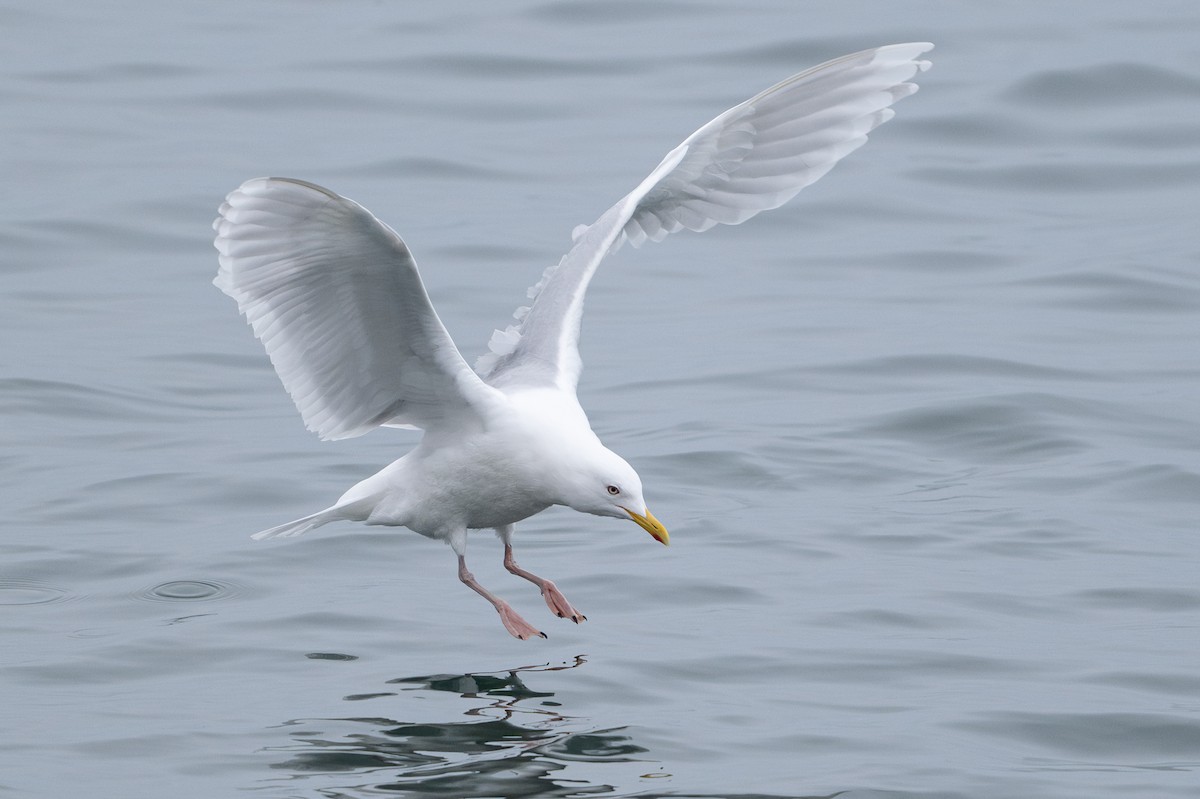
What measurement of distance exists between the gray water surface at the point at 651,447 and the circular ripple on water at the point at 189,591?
2.6 inches

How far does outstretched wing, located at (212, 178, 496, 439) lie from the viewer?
7453 millimetres

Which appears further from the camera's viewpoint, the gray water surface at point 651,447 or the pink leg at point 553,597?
the pink leg at point 553,597

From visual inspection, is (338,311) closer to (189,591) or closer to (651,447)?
(189,591)

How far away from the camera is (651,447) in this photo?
39.4 ft

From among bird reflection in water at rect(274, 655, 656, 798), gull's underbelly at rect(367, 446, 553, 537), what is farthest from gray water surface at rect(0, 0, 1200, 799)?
gull's underbelly at rect(367, 446, 553, 537)

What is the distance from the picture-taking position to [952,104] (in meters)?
21.1

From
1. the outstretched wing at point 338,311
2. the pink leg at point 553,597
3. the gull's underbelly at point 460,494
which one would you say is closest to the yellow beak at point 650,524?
the gull's underbelly at point 460,494

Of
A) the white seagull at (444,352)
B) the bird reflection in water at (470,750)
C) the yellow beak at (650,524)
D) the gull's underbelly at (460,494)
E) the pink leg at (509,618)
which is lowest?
the bird reflection in water at (470,750)

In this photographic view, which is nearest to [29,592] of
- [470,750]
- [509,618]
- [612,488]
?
[509,618]

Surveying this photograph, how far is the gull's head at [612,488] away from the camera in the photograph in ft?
25.7

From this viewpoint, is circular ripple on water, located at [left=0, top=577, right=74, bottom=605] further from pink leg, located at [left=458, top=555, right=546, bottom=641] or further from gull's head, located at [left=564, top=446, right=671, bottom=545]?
gull's head, located at [left=564, top=446, right=671, bottom=545]

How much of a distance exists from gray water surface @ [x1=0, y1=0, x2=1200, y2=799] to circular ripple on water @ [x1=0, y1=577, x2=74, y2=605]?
0.03 metres

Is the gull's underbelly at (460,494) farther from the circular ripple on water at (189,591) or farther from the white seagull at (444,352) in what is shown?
the circular ripple on water at (189,591)

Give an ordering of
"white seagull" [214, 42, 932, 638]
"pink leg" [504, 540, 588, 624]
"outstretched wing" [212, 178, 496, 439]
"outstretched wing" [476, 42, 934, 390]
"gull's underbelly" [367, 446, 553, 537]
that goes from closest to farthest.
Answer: "outstretched wing" [212, 178, 496, 439] < "white seagull" [214, 42, 932, 638] < "gull's underbelly" [367, 446, 553, 537] < "pink leg" [504, 540, 588, 624] < "outstretched wing" [476, 42, 934, 390]
